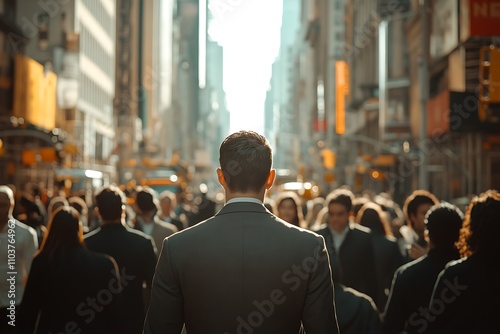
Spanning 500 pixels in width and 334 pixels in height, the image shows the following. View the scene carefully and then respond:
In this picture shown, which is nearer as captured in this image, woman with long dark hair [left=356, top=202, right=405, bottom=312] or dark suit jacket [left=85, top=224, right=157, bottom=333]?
dark suit jacket [left=85, top=224, right=157, bottom=333]

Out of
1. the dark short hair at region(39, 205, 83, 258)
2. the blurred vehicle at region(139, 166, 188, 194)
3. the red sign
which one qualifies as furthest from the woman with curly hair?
the blurred vehicle at region(139, 166, 188, 194)

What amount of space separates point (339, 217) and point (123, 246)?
3004 millimetres

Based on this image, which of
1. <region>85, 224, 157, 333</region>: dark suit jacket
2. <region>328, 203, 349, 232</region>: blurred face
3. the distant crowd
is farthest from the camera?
<region>328, 203, 349, 232</region>: blurred face

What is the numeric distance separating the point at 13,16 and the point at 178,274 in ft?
175

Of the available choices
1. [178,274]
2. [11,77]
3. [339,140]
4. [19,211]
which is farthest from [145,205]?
[339,140]

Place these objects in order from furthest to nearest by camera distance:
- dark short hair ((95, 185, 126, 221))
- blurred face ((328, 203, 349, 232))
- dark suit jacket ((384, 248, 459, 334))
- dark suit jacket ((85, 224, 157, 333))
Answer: blurred face ((328, 203, 349, 232)) < dark short hair ((95, 185, 126, 221)) < dark suit jacket ((85, 224, 157, 333)) < dark suit jacket ((384, 248, 459, 334))

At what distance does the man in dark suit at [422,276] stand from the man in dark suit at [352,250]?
2670mm

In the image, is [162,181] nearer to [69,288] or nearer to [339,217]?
[339,217]

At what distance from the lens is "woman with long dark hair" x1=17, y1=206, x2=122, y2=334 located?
21.4 ft

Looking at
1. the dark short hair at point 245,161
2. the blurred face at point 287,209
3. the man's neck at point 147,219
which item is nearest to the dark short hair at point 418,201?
the blurred face at point 287,209

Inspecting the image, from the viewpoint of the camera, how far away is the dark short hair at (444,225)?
259 inches

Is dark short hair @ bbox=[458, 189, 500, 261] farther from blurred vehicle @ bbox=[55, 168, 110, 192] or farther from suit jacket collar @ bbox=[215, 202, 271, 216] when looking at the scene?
blurred vehicle @ bbox=[55, 168, 110, 192]

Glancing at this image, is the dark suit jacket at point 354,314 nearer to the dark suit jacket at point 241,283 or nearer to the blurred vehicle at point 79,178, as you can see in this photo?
the dark suit jacket at point 241,283

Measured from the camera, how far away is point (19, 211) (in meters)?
14.1
